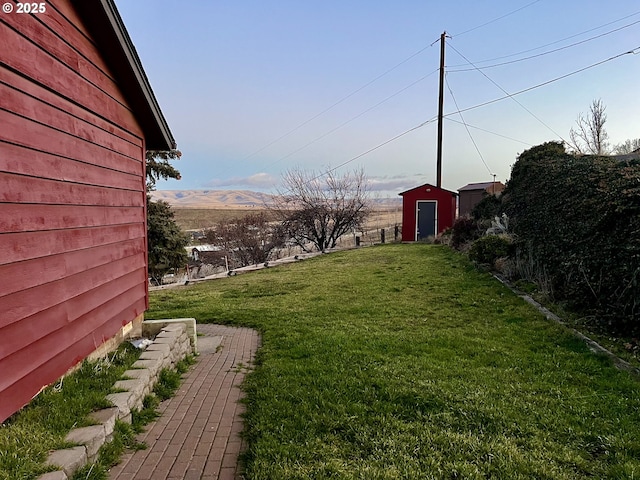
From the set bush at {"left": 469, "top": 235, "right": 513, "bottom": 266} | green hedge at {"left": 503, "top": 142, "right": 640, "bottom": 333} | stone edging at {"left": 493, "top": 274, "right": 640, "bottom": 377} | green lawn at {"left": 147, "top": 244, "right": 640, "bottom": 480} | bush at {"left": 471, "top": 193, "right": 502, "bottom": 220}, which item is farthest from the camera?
bush at {"left": 471, "top": 193, "right": 502, "bottom": 220}

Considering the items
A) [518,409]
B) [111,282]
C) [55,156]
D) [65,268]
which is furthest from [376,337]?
[55,156]

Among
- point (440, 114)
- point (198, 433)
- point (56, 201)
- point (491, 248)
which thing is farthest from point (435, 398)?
point (440, 114)

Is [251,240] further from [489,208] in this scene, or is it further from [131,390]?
[131,390]

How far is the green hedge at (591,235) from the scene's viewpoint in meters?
4.52

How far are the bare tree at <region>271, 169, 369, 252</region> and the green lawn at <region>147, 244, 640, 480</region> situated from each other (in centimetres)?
1270

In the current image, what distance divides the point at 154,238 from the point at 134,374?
12428 mm

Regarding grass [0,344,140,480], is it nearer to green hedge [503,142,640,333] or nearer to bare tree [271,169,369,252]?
green hedge [503,142,640,333]

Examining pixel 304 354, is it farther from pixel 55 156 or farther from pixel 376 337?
pixel 55 156

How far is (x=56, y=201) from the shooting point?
2893mm

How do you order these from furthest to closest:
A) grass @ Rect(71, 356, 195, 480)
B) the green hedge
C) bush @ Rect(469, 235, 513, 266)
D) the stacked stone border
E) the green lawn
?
1. bush @ Rect(469, 235, 513, 266)
2. the green hedge
3. the green lawn
4. grass @ Rect(71, 356, 195, 480)
5. the stacked stone border

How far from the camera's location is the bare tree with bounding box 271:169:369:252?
19078mm

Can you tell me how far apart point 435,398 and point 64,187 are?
11.4 feet

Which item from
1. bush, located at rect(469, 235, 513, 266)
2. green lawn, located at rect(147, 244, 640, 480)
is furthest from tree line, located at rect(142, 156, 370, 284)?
green lawn, located at rect(147, 244, 640, 480)

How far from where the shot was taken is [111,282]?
3.90 m
